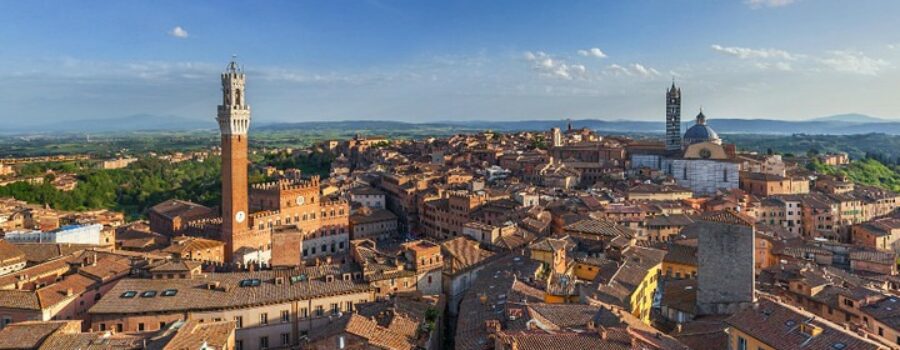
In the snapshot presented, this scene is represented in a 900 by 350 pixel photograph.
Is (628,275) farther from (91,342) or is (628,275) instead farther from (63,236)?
(63,236)

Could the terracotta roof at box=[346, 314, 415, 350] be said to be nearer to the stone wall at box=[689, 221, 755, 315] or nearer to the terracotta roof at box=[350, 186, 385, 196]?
the stone wall at box=[689, 221, 755, 315]

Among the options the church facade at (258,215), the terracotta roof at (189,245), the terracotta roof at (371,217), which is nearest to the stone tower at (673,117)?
the terracotta roof at (371,217)

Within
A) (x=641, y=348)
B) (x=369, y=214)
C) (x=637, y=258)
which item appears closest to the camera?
(x=641, y=348)

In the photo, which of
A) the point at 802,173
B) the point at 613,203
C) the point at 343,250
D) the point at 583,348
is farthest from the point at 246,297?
the point at 802,173

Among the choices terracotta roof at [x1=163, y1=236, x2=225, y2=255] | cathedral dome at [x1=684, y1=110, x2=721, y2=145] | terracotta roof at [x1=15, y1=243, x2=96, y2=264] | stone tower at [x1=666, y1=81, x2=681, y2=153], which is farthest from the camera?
stone tower at [x1=666, y1=81, x2=681, y2=153]

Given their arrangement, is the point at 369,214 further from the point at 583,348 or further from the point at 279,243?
the point at 583,348

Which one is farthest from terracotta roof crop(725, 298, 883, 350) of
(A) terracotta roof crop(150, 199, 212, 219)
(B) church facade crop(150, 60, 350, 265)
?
(A) terracotta roof crop(150, 199, 212, 219)

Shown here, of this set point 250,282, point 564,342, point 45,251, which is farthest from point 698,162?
point 45,251
